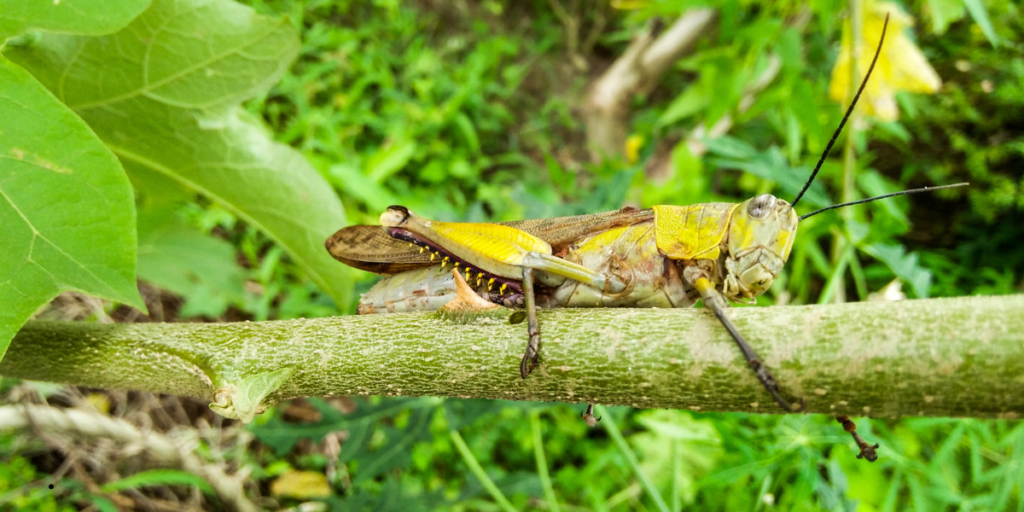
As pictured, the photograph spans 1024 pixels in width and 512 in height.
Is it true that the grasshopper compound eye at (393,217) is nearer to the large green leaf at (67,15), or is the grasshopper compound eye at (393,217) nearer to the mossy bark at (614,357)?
the mossy bark at (614,357)

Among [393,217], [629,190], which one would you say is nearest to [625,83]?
[629,190]

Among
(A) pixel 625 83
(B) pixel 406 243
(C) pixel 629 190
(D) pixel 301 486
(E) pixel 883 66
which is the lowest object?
(D) pixel 301 486

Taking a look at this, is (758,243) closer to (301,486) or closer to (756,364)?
(756,364)

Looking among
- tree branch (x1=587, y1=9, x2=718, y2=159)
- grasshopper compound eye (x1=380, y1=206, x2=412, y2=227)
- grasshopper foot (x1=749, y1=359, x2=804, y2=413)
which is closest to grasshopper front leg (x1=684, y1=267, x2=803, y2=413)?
grasshopper foot (x1=749, y1=359, x2=804, y2=413)

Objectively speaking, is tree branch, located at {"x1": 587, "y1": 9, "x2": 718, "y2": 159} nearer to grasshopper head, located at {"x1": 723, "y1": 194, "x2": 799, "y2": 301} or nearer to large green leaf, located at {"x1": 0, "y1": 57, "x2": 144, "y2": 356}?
grasshopper head, located at {"x1": 723, "y1": 194, "x2": 799, "y2": 301}

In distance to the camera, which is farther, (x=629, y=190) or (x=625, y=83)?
(x=625, y=83)

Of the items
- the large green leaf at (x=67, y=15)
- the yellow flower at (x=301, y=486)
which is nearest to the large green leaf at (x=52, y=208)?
the large green leaf at (x=67, y=15)

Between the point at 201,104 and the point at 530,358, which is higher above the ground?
the point at 201,104

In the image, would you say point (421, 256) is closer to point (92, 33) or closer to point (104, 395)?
point (92, 33)
